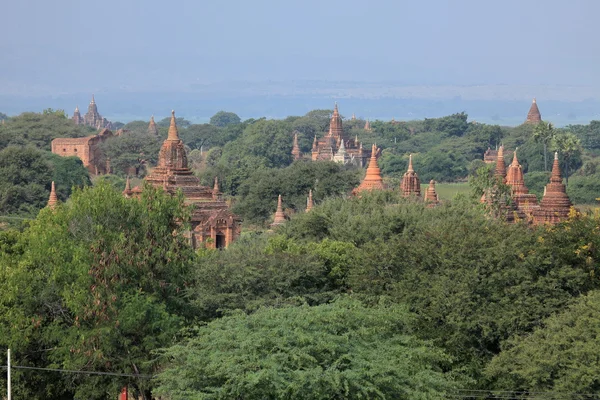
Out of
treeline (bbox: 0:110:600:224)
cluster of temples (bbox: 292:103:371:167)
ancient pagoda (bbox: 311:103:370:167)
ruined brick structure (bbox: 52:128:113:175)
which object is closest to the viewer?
treeline (bbox: 0:110:600:224)

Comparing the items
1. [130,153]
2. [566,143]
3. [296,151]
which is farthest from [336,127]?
[566,143]

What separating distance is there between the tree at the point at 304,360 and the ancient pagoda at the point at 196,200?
1842 cm

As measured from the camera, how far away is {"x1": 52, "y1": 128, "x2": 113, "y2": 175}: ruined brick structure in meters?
92.6

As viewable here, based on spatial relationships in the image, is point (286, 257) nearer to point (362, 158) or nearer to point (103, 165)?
point (103, 165)

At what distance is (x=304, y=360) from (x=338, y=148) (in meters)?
87.8

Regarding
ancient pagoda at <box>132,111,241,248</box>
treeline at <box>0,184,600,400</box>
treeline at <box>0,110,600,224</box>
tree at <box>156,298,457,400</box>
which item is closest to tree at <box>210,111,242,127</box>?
treeline at <box>0,110,600,224</box>

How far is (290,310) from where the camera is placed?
965 inches

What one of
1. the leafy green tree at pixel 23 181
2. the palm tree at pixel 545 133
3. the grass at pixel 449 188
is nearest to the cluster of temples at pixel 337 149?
the grass at pixel 449 188

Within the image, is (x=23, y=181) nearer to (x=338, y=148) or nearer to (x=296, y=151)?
(x=338, y=148)

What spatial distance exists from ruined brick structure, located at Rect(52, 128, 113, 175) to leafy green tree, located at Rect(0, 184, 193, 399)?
6526 centimetres

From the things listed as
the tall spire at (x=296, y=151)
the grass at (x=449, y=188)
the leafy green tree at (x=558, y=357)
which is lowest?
the grass at (x=449, y=188)

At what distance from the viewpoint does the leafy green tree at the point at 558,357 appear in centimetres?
2342

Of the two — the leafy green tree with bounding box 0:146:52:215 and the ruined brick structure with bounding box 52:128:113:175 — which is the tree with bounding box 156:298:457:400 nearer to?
the leafy green tree with bounding box 0:146:52:215

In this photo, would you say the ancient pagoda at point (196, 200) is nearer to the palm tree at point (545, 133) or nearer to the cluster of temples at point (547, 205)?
the cluster of temples at point (547, 205)
